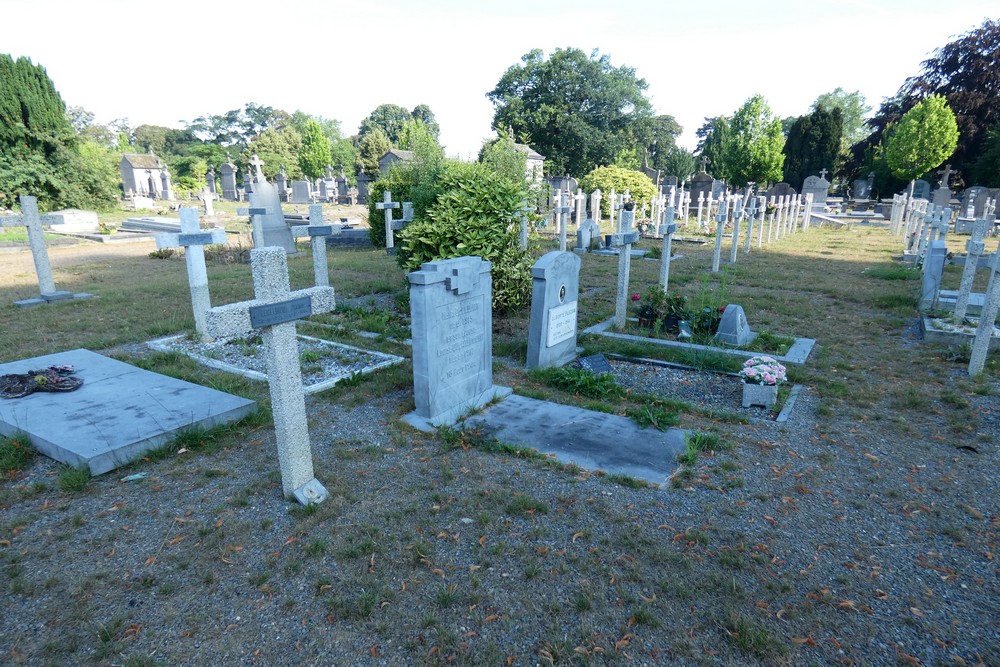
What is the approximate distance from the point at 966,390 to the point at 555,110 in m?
40.2

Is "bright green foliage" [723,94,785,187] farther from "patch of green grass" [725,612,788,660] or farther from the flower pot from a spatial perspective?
"patch of green grass" [725,612,788,660]

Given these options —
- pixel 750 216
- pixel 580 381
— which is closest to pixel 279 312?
pixel 580 381

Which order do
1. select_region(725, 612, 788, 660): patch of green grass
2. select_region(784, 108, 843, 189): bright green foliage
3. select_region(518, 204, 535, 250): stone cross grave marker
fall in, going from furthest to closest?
select_region(784, 108, 843, 189): bright green foliage
select_region(518, 204, 535, 250): stone cross grave marker
select_region(725, 612, 788, 660): patch of green grass

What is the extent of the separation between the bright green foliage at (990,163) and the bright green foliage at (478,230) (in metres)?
35.0

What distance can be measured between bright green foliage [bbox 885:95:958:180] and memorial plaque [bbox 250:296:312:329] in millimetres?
34348

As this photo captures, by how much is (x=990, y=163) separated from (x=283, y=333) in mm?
41050

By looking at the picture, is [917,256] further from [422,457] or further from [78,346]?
[78,346]

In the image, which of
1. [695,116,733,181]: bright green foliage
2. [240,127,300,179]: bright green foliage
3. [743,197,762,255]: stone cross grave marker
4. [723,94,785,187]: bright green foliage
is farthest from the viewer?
[240,127,300,179]: bright green foliage

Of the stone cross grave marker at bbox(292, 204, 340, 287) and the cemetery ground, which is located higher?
the stone cross grave marker at bbox(292, 204, 340, 287)

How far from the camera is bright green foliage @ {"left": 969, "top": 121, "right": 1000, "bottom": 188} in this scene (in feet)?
102

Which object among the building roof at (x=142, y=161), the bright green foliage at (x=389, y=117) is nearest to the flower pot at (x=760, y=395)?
the building roof at (x=142, y=161)

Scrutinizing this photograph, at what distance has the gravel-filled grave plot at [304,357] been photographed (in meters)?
6.19

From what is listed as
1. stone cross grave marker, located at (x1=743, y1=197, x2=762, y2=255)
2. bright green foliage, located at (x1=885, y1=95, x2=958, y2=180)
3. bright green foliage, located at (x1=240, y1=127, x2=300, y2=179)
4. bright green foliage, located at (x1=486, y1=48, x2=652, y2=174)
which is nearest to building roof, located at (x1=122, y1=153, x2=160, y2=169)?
bright green foliage, located at (x1=240, y1=127, x2=300, y2=179)

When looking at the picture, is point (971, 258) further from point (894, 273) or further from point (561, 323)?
point (894, 273)
